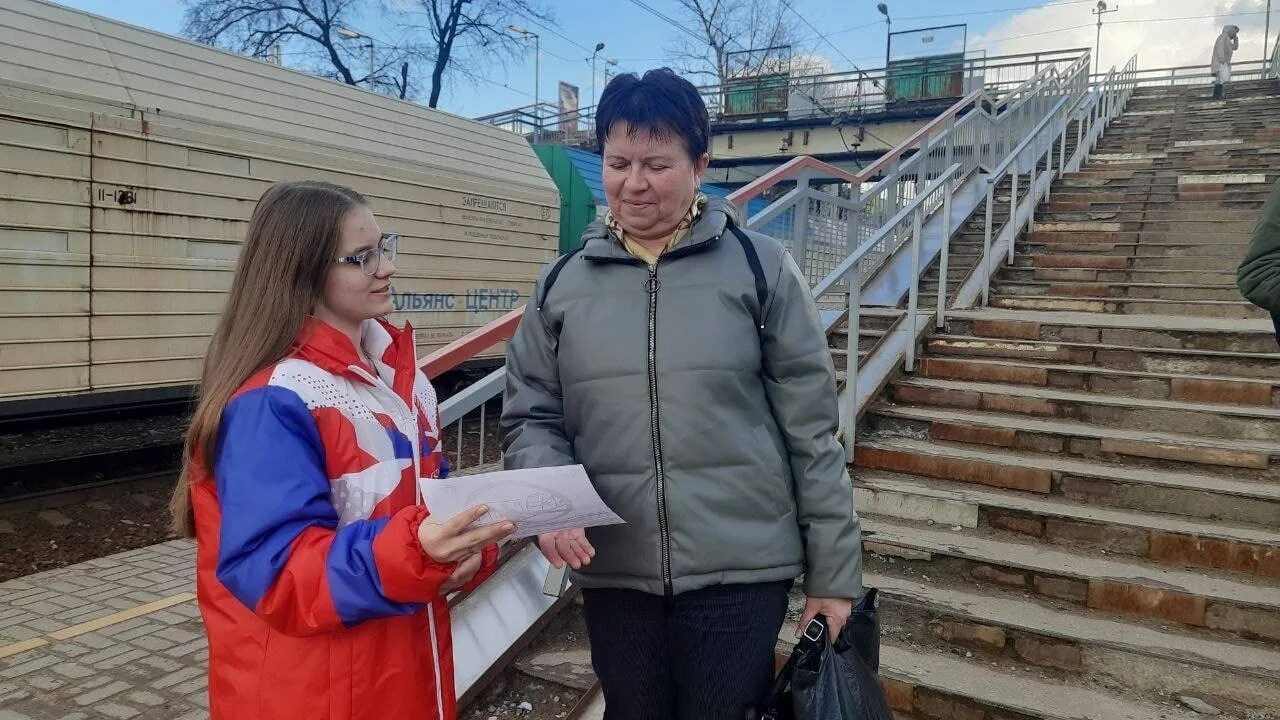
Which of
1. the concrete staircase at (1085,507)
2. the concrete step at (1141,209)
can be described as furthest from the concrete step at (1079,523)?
the concrete step at (1141,209)

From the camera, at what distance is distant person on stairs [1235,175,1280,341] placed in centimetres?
202

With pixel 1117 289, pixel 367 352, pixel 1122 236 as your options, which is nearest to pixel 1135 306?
pixel 1117 289

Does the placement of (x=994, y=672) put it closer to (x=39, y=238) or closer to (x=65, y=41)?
(x=39, y=238)

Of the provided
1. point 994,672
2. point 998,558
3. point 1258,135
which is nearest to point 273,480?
point 994,672

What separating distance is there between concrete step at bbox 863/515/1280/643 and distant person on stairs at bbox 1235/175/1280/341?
107 centimetres

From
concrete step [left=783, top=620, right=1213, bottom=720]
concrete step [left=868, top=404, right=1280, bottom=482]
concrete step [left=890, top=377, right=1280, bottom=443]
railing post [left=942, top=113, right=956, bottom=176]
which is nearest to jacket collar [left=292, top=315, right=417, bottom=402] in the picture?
concrete step [left=783, top=620, right=1213, bottom=720]

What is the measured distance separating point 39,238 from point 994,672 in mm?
6154

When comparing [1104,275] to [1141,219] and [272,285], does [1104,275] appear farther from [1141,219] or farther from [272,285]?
[272,285]

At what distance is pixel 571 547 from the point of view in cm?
140

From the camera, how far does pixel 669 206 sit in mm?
1476

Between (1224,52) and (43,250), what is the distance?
19.6 metres

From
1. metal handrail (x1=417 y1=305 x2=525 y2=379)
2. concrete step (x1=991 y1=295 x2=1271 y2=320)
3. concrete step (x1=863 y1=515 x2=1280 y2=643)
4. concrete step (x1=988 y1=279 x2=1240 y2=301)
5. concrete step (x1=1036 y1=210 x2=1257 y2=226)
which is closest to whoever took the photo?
concrete step (x1=863 y1=515 x2=1280 y2=643)

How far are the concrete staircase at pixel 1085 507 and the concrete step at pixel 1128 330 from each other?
0.04 ft

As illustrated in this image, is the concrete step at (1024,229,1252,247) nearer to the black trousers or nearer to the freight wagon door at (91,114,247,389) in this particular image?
the black trousers
